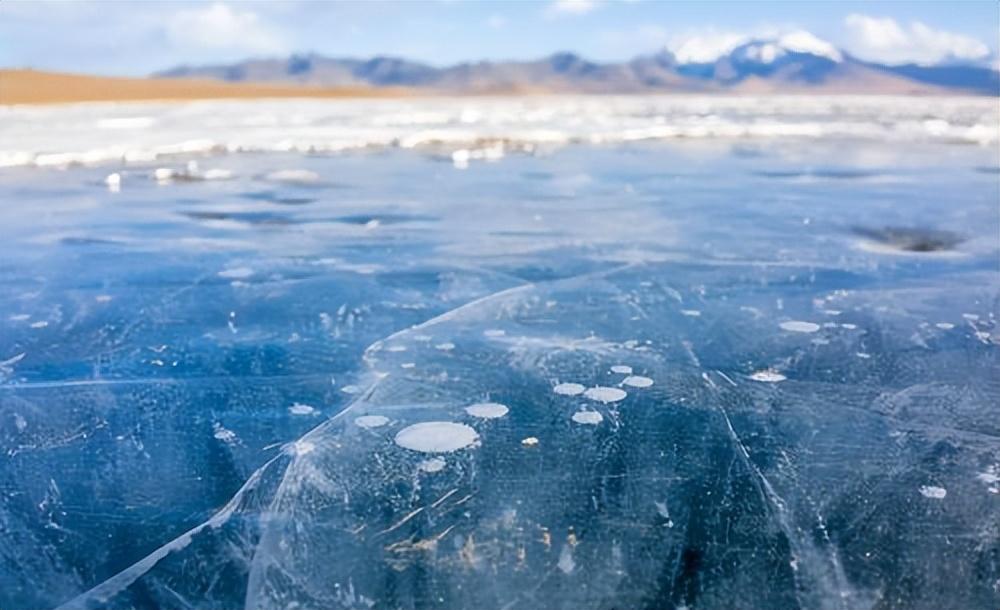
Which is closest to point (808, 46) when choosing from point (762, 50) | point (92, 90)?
point (762, 50)

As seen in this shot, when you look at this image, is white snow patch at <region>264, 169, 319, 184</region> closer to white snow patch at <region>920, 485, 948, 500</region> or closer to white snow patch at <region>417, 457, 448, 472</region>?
white snow patch at <region>417, 457, 448, 472</region>

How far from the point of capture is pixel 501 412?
2.25 metres

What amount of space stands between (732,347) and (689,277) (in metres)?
0.92

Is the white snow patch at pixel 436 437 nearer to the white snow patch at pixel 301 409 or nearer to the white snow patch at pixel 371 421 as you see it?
the white snow patch at pixel 371 421

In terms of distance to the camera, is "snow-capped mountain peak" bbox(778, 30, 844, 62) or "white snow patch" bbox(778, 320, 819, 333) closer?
"white snow patch" bbox(778, 320, 819, 333)

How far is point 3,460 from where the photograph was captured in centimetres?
204

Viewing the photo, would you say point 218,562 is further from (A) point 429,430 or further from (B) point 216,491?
(A) point 429,430

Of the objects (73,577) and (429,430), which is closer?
(73,577)

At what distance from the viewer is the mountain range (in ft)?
311

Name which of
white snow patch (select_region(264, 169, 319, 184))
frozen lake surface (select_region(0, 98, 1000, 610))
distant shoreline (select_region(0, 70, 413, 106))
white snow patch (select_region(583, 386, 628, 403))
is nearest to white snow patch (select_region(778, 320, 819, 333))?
frozen lake surface (select_region(0, 98, 1000, 610))

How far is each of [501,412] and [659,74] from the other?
113826mm

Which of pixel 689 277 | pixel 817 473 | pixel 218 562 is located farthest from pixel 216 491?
pixel 689 277

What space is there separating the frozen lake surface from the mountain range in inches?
3027

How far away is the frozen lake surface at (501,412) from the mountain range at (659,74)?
252ft
